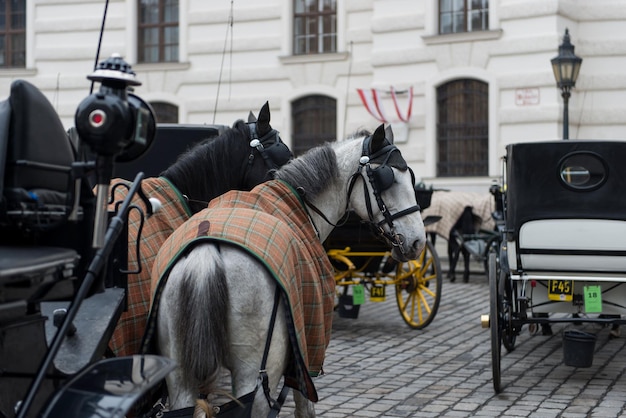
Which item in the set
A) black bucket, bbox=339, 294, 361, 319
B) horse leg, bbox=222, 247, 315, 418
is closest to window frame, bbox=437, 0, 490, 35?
black bucket, bbox=339, 294, 361, 319

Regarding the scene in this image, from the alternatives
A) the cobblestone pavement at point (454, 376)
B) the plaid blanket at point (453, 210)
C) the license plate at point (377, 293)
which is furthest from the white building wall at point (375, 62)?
the cobblestone pavement at point (454, 376)

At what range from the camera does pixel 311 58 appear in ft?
62.4

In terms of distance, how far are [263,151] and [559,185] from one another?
2372 millimetres

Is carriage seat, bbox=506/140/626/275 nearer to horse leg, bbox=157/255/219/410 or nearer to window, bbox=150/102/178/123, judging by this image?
horse leg, bbox=157/255/219/410

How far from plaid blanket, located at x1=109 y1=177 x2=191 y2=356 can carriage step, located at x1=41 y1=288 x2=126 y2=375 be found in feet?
0.86

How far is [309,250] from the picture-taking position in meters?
4.29

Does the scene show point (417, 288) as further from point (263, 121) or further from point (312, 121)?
point (312, 121)

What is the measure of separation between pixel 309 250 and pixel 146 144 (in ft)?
4.84

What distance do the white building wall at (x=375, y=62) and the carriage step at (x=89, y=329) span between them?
10.6 m

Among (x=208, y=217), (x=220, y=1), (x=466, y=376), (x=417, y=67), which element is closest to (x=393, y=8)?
(x=417, y=67)

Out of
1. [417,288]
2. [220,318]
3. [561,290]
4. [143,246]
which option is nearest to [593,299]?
[561,290]

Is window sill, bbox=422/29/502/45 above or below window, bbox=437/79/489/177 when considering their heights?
above

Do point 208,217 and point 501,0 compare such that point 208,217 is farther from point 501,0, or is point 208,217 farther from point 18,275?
point 501,0

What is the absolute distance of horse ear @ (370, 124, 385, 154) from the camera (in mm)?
5096
